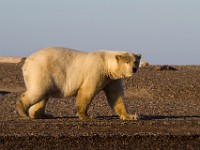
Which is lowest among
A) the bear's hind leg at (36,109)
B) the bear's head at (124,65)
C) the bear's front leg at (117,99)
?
the bear's hind leg at (36,109)

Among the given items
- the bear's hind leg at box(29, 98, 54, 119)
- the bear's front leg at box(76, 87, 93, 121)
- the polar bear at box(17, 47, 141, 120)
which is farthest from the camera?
the bear's hind leg at box(29, 98, 54, 119)

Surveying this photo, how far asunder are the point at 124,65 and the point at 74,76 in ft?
3.42

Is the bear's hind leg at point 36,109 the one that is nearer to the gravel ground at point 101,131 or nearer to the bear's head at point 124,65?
the gravel ground at point 101,131

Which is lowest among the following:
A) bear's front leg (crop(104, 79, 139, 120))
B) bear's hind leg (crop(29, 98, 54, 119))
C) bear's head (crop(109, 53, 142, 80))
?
bear's hind leg (crop(29, 98, 54, 119))

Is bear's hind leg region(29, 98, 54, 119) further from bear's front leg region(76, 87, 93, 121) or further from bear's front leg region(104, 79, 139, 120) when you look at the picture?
bear's front leg region(104, 79, 139, 120)

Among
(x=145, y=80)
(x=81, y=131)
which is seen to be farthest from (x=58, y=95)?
(x=145, y=80)

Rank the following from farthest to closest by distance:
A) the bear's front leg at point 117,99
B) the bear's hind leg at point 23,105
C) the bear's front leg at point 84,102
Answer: the bear's front leg at point 117,99 < the bear's hind leg at point 23,105 < the bear's front leg at point 84,102

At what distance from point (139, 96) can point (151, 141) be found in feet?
36.5

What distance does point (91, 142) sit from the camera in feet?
36.9

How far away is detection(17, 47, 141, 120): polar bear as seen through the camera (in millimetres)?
13875

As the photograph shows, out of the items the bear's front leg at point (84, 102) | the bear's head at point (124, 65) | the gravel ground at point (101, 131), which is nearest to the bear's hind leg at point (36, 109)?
the gravel ground at point (101, 131)

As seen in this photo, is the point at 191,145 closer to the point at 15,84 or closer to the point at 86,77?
the point at 86,77

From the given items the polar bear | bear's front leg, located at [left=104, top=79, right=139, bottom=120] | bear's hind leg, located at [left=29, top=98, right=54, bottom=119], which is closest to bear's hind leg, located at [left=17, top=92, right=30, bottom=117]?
the polar bear

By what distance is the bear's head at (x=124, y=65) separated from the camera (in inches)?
562
